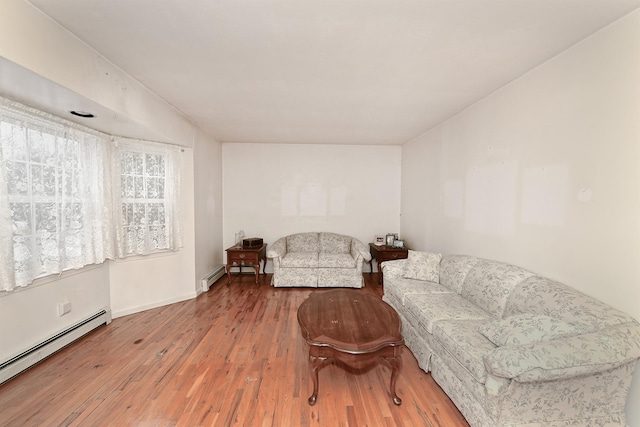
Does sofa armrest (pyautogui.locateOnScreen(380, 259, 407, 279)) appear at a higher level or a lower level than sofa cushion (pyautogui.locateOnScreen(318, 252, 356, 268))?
higher

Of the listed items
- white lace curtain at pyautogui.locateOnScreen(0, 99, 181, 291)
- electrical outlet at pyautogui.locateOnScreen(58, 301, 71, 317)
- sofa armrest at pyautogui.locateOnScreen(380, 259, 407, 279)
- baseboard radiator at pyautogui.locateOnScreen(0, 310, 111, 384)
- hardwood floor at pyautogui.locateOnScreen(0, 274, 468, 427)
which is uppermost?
white lace curtain at pyautogui.locateOnScreen(0, 99, 181, 291)

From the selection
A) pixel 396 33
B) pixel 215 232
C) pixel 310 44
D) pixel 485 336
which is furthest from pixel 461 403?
pixel 215 232

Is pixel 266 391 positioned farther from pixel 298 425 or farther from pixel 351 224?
pixel 351 224

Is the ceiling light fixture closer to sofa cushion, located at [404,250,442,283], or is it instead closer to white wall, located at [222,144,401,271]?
white wall, located at [222,144,401,271]

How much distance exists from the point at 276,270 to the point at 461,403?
3.07 metres

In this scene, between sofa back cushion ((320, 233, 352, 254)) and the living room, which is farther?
sofa back cushion ((320, 233, 352, 254))

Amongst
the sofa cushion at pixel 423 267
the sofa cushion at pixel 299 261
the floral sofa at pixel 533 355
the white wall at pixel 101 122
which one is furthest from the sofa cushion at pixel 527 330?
the white wall at pixel 101 122

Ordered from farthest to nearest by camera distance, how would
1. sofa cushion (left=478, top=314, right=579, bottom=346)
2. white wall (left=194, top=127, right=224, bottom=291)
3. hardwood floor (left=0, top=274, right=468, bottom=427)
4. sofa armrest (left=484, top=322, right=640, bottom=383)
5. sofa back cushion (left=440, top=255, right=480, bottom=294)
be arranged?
white wall (left=194, top=127, right=224, bottom=291)
sofa back cushion (left=440, top=255, right=480, bottom=294)
hardwood floor (left=0, top=274, right=468, bottom=427)
sofa cushion (left=478, top=314, right=579, bottom=346)
sofa armrest (left=484, top=322, right=640, bottom=383)

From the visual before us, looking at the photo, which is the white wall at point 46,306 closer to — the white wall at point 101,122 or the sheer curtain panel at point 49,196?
the white wall at point 101,122

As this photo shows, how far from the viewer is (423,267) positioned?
3.06 m

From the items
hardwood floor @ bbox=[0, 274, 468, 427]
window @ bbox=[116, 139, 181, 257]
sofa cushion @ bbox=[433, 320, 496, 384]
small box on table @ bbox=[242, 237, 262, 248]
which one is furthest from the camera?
small box on table @ bbox=[242, 237, 262, 248]

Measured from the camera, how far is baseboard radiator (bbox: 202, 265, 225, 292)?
402 centimetres

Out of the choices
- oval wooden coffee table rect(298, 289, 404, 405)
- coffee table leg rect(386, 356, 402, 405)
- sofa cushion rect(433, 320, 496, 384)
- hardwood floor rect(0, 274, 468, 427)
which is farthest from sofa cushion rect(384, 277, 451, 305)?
coffee table leg rect(386, 356, 402, 405)

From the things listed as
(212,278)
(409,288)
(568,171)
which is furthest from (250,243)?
(568,171)
